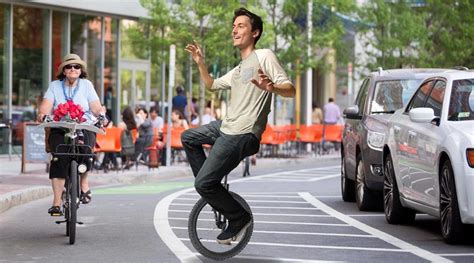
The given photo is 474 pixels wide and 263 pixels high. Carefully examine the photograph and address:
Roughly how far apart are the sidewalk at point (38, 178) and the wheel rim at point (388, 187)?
4826mm

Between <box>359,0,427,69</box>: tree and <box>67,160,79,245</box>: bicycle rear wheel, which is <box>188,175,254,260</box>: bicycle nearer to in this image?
<box>67,160,79,245</box>: bicycle rear wheel

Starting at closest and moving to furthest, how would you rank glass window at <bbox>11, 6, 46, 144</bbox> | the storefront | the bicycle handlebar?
the bicycle handlebar < the storefront < glass window at <bbox>11, 6, 46, 144</bbox>

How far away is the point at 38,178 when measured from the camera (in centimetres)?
2277

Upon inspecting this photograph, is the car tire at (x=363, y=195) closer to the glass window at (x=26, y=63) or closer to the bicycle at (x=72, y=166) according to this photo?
the bicycle at (x=72, y=166)

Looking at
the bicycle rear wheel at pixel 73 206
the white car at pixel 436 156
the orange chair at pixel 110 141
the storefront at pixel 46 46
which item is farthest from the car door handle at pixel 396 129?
the storefront at pixel 46 46

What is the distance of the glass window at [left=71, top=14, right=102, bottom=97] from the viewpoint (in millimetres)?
35719

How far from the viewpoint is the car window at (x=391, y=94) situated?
16.8 meters

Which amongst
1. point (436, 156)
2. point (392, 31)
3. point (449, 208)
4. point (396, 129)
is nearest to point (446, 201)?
point (449, 208)

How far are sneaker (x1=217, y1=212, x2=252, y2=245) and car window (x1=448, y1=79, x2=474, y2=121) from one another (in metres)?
2.78

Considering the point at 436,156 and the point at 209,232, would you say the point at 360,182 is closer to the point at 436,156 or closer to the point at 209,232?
the point at 436,156

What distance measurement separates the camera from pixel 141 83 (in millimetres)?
39656

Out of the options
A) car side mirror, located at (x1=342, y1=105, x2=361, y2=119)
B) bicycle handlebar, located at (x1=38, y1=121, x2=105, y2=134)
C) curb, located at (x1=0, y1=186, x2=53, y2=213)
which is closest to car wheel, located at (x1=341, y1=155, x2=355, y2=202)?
car side mirror, located at (x1=342, y1=105, x2=361, y2=119)

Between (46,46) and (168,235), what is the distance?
74.1ft

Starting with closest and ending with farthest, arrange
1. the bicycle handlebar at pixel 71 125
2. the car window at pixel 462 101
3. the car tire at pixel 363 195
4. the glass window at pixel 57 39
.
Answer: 1. the bicycle handlebar at pixel 71 125
2. the car window at pixel 462 101
3. the car tire at pixel 363 195
4. the glass window at pixel 57 39
